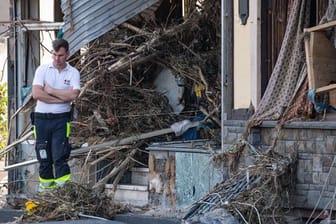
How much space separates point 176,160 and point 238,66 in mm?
1318

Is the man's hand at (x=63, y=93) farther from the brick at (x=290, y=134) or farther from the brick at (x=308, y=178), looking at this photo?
the brick at (x=308, y=178)

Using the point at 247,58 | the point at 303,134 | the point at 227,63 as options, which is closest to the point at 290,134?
the point at 303,134

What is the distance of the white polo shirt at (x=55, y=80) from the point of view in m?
7.89

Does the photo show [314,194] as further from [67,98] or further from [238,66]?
[67,98]

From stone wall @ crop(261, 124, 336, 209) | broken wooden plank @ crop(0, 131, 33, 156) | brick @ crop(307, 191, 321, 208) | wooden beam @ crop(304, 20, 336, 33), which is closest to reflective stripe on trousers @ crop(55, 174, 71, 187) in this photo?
broken wooden plank @ crop(0, 131, 33, 156)

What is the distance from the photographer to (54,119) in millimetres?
7879

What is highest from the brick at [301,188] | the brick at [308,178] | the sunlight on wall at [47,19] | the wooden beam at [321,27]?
the sunlight on wall at [47,19]

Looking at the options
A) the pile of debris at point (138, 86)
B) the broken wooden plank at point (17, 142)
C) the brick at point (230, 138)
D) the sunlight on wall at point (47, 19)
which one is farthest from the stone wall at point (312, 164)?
the sunlight on wall at point (47, 19)

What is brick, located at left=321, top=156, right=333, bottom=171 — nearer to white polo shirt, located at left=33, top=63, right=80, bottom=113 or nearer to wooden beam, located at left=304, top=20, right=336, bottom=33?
wooden beam, located at left=304, top=20, right=336, bottom=33

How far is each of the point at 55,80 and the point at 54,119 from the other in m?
Result: 0.45

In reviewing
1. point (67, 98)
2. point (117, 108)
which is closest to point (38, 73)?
point (67, 98)

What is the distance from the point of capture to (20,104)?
34.3 ft

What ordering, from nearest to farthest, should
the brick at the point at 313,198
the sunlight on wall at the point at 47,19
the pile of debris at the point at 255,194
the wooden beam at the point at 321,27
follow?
the pile of debris at the point at 255,194 → the wooden beam at the point at 321,27 → the brick at the point at 313,198 → the sunlight on wall at the point at 47,19

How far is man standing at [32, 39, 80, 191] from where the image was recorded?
309 inches
